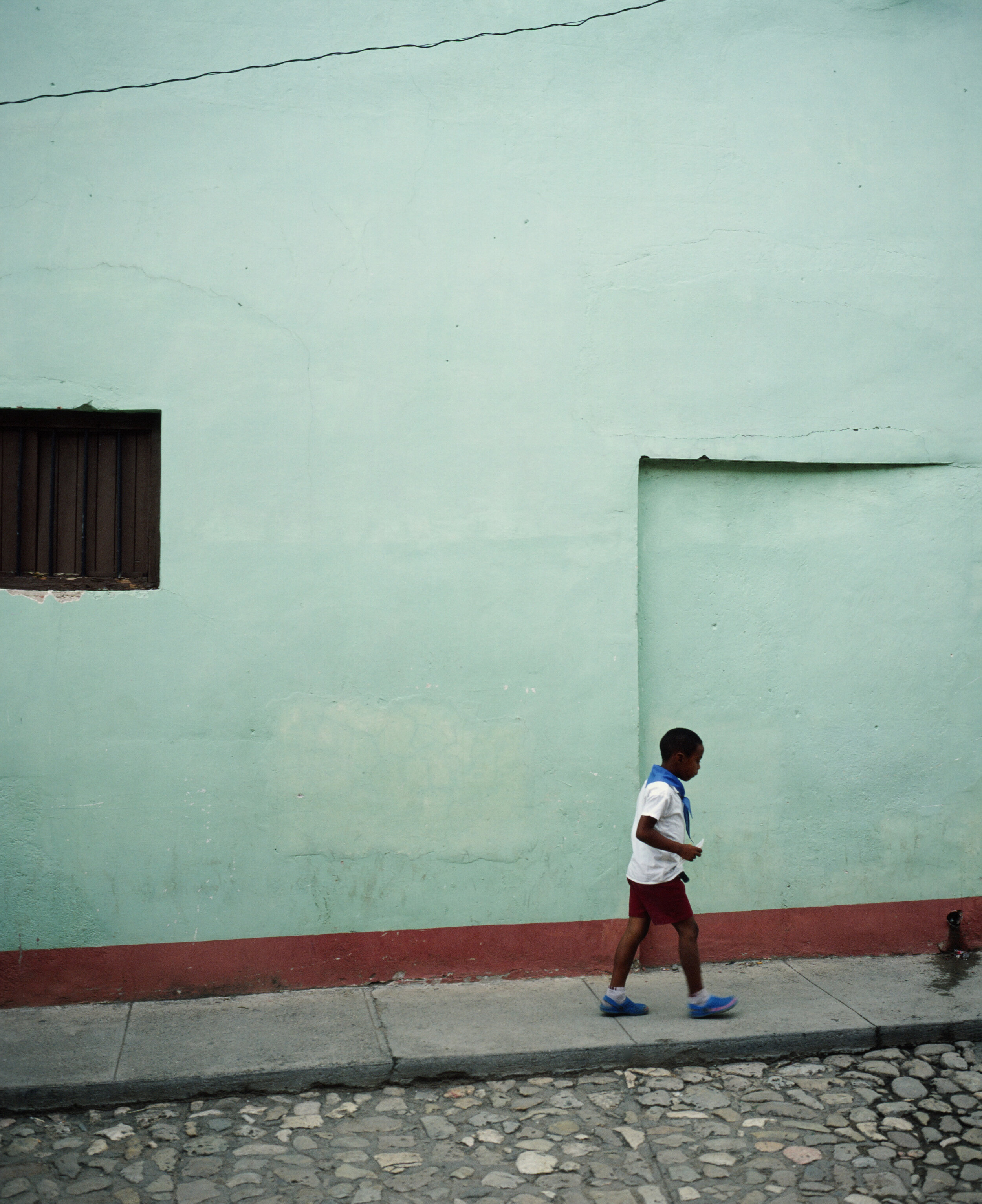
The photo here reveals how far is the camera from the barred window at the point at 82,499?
488 cm

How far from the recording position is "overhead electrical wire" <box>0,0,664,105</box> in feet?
15.7

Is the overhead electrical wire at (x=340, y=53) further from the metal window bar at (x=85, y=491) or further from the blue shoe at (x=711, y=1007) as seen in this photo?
the blue shoe at (x=711, y=1007)

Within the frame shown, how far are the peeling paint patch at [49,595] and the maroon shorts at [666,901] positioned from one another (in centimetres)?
289

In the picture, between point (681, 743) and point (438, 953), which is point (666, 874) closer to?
point (681, 743)

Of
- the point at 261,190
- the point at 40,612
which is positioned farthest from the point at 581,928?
the point at 261,190

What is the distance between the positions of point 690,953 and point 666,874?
37cm

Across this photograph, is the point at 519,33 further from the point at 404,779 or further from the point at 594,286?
the point at 404,779

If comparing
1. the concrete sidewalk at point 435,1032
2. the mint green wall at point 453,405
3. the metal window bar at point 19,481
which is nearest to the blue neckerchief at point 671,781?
the mint green wall at point 453,405

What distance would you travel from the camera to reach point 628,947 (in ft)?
14.9

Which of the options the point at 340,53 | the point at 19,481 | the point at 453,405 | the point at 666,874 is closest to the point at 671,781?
the point at 666,874

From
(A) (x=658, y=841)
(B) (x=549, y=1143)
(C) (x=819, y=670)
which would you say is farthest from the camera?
(C) (x=819, y=670)

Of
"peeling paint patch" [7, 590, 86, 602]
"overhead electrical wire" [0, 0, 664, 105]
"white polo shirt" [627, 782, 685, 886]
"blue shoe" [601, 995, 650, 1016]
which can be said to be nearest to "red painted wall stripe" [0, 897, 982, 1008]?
"blue shoe" [601, 995, 650, 1016]

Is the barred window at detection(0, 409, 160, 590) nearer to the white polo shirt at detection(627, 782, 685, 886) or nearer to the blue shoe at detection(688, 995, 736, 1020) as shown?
the white polo shirt at detection(627, 782, 685, 886)

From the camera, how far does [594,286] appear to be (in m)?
5.17
